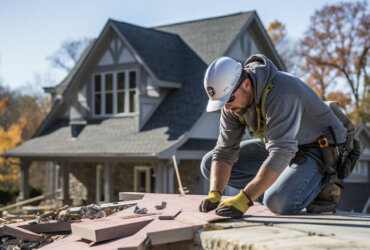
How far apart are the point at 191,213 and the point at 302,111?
139cm

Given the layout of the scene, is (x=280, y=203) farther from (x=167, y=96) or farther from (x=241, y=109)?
(x=167, y=96)

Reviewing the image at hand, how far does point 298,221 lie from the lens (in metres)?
4.55

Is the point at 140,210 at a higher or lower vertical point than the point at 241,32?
lower

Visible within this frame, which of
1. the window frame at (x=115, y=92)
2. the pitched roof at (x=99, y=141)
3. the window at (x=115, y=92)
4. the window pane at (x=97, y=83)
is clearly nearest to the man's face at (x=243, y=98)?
the pitched roof at (x=99, y=141)

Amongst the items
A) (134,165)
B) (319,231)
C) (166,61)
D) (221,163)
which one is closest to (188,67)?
(166,61)

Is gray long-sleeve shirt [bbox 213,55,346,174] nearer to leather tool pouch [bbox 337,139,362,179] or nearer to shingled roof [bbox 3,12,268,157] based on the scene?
leather tool pouch [bbox 337,139,362,179]

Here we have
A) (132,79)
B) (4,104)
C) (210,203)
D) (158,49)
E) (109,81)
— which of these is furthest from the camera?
(4,104)

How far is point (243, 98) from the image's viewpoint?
5020 millimetres

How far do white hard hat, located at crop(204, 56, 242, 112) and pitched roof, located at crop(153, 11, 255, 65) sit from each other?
13719mm

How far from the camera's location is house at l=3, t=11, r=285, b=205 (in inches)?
701

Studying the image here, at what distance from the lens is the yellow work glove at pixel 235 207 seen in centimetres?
460

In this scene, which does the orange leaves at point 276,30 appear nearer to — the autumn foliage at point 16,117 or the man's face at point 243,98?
the autumn foliage at point 16,117

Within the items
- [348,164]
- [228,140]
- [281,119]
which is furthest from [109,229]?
[348,164]

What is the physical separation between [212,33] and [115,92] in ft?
13.5
